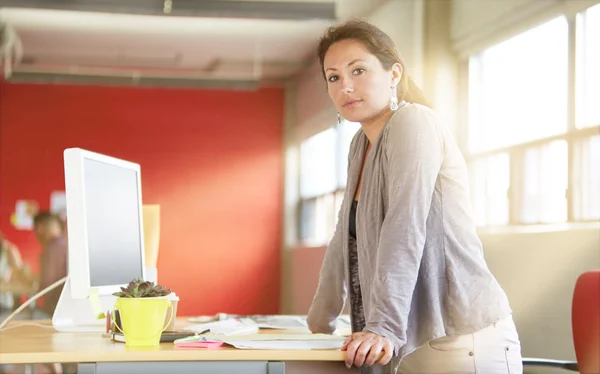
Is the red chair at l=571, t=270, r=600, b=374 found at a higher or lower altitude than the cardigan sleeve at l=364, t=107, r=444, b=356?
lower

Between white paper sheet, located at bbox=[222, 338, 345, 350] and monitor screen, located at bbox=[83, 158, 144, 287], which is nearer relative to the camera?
white paper sheet, located at bbox=[222, 338, 345, 350]

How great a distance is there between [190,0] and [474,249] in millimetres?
4360

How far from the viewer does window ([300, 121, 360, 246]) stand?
798cm

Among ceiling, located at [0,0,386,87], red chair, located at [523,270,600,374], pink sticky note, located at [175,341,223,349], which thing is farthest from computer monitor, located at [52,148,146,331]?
ceiling, located at [0,0,386,87]

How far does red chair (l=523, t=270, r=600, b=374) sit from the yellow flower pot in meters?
0.93

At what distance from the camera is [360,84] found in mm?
1809

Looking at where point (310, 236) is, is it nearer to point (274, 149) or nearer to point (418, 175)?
point (274, 149)

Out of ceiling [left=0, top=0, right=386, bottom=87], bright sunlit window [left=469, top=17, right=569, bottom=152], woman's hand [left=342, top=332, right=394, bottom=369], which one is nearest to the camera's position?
woman's hand [left=342, top=332, right=394, bottom=369]

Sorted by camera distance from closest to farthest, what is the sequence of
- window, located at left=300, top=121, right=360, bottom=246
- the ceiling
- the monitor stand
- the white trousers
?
the white trousers < the monitor stand < the ceiling < window, located at left=300, top=121, right=360, bottom=246

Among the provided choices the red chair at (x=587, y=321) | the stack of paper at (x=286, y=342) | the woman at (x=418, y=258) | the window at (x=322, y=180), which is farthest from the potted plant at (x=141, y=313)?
the window at (x=322, y=180)

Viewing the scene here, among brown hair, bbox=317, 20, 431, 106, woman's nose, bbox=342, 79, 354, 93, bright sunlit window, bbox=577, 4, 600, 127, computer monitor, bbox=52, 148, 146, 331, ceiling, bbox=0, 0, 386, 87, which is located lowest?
computer monitor, bbox=52, 148, 146, 331

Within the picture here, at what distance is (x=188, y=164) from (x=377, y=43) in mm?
8360

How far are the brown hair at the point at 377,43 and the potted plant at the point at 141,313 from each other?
74cm

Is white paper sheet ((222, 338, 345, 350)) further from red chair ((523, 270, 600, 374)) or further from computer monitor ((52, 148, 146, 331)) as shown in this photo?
red chair ((523, 270, 600, 374))
